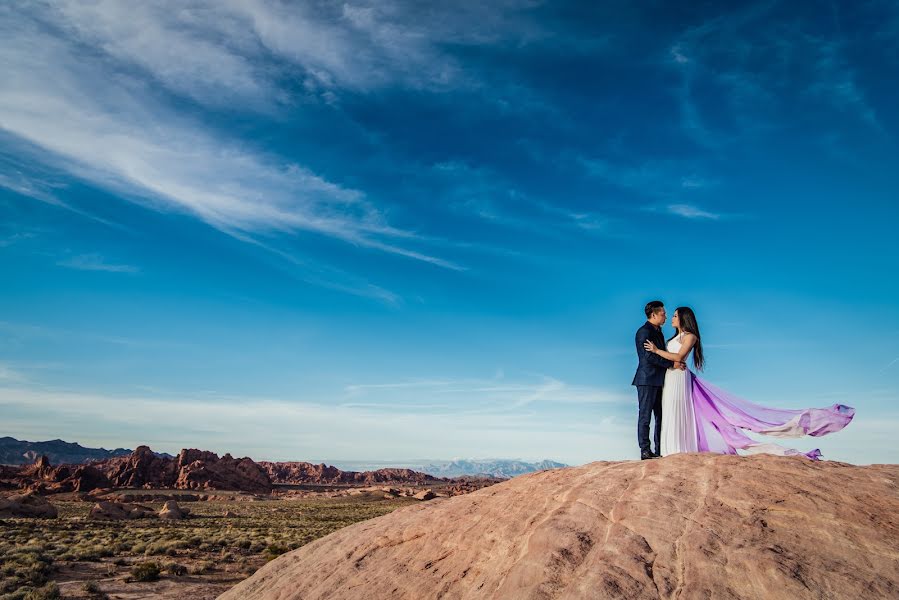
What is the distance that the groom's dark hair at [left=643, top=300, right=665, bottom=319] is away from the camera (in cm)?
995

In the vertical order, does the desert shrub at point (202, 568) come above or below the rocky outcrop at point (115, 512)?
above

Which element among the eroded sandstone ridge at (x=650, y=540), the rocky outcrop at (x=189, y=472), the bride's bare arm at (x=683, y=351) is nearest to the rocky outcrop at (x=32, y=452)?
the rocky outcrop at (x=189, y=472)

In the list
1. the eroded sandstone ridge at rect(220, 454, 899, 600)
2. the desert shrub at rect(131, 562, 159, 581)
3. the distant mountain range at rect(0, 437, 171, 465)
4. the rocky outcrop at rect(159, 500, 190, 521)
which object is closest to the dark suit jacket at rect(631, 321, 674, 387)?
the eroded sandstone ridge at rect(220, 454, 899, 600)

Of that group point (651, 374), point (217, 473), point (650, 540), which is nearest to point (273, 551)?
point (651, 374)

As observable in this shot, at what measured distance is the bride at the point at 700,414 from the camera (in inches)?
353

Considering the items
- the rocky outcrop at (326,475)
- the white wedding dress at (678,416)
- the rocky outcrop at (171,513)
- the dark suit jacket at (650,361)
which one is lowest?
the rocky outcrop at (326,475)

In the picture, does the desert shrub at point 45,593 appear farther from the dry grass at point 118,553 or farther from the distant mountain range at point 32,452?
the distant mountain range at point 32,452

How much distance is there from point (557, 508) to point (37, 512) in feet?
167

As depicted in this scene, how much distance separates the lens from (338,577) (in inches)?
303

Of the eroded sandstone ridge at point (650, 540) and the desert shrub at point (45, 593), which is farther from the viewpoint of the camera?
the desert shrub at point (45, 593)

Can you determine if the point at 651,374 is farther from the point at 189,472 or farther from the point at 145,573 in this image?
the point at 189,472

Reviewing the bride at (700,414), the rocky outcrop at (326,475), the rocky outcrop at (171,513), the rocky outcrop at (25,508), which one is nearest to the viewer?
the bride at (700,414)

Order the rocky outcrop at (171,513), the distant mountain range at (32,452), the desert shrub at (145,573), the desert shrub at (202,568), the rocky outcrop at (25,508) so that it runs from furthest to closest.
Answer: the distant mountain range at (32,452)
the rocky outcrop at (171,513)
the rocky outcrop at (25,508)
the desert shrub at (202,568)
the desert shrub at (145,573)

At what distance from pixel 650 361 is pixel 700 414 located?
137 centimetres
